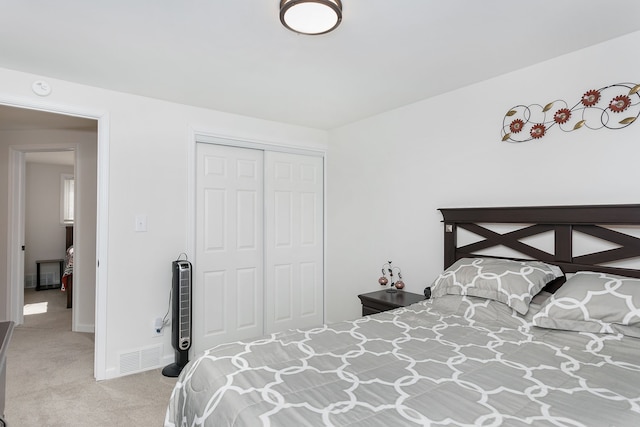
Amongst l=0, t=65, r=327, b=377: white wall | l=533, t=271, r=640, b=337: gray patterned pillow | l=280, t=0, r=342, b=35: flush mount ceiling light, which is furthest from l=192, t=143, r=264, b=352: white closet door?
l=533, t=271, r=640, b=337: gray patterned pillow

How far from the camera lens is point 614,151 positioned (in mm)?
2057

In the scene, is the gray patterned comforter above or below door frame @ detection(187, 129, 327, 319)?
below

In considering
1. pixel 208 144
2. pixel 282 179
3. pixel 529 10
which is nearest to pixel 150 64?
pixel 208 144

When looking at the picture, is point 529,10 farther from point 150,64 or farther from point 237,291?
point 237,291

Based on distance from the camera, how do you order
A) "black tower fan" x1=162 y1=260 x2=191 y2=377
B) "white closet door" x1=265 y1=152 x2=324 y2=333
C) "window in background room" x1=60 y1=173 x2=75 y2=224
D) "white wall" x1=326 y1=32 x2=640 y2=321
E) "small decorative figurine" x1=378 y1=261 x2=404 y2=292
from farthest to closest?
"window in background room" x1=60 y1=173 x2=75 y2=224 → "white closet door" x1=265 y1=152 x2=324 y2=333 → "small decorative figurine" x1=378 y1=261 x2=404 y2=292 → "black tower fan" x1=162 y1=260 x2=191 y2=377 → "white wall" x1=326 y1=32 x2=640 y2=321

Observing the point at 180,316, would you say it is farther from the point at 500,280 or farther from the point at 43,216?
the point at 43,216

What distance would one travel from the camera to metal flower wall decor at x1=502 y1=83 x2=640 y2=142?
202 centimetres

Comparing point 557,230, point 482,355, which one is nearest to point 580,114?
point 557,230

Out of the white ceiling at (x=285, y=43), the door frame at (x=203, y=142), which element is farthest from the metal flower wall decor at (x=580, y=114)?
the door frame at (x=203, y=142)

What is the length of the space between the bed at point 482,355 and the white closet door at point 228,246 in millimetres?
Answer: 1800

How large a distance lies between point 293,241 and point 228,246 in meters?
0.74

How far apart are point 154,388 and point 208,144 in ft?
6.81

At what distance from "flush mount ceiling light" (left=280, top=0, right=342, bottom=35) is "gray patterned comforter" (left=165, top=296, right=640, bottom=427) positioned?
1.50 metres

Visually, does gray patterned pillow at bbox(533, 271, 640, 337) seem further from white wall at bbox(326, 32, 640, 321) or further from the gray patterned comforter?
white wall at bbox(326, 32, 640, 321)
